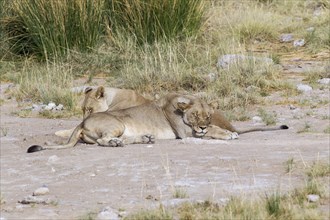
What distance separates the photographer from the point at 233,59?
1295 centimetres

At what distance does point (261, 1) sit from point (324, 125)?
8.18 metres

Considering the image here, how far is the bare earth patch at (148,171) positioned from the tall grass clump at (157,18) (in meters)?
4.37

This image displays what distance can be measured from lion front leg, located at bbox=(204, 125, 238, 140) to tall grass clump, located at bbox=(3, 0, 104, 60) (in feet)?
15.9

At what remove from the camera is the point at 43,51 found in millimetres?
14281

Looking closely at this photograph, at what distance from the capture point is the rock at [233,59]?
12.8 metres

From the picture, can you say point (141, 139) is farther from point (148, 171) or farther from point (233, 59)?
point (233, 59)

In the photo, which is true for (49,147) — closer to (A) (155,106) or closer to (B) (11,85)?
(A) (155,106)

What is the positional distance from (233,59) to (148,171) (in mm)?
5471

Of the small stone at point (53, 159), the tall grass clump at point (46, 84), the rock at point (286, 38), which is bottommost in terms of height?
the rock at point (286, 38)

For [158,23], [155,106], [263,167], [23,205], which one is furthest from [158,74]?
[23,205]

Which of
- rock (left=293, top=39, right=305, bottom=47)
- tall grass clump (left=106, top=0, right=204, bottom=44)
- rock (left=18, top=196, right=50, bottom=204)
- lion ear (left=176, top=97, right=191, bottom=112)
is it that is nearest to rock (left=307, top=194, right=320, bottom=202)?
rock (left=18, top=196, right=50, bottom=204)

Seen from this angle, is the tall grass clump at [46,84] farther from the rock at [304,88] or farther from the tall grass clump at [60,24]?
the rock at [304,88]

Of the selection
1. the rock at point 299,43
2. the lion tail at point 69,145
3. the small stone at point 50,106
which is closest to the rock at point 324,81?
the rock at point 299,43

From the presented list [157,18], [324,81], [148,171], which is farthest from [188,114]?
[157,18]
